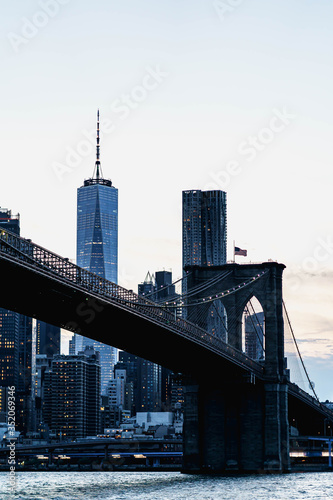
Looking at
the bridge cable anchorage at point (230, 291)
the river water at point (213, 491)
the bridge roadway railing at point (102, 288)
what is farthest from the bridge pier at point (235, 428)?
the bridge cable anchorage at point (230, 291)

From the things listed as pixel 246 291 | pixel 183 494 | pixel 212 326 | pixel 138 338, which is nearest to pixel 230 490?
pixel 183 494

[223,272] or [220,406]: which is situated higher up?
[223,272]

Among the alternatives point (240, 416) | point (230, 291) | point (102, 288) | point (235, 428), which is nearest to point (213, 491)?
point (102, 288)

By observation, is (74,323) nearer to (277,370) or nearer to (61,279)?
(61,279)

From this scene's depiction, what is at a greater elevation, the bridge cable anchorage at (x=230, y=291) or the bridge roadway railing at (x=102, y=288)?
the bridge cable anchorage at (x=230, y=291)

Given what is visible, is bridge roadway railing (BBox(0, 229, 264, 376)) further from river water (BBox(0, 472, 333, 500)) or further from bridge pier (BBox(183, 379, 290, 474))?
river water (BBox(0, 472, 333, 500))

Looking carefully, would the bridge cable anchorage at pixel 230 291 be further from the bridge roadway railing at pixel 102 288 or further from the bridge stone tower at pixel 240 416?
the bridge roadway railing at pixel 102 288
